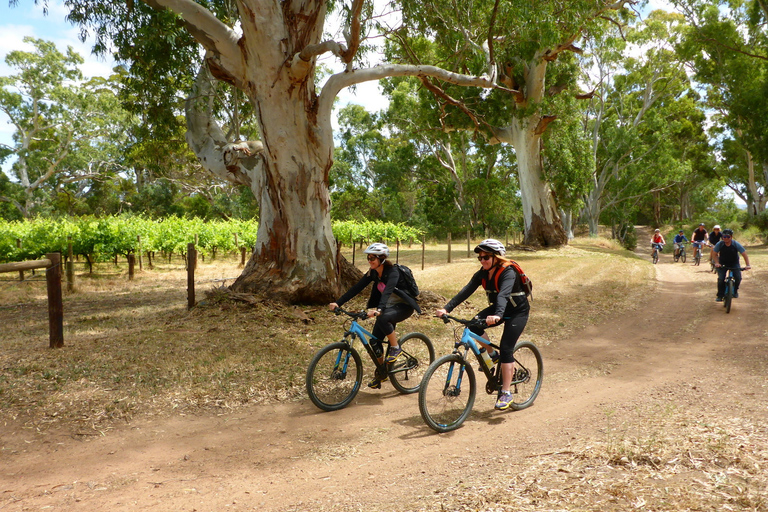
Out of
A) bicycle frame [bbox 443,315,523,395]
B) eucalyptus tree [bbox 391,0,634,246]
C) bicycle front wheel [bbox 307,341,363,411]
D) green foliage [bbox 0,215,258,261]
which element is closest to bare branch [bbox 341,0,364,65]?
eucalyptus tree [bbox 391,0,634,246]

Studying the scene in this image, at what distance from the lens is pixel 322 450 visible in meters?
4.84

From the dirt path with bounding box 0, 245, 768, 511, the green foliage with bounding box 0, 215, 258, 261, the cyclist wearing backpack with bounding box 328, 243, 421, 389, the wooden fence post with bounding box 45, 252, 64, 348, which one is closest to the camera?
the dirt path with bounding box 0, 245, 768, 511

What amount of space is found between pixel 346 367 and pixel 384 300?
82 cm

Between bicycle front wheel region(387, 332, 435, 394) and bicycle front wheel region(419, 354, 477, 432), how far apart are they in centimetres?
92

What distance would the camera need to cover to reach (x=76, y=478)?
14.3 feet

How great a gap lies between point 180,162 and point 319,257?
3045 cm

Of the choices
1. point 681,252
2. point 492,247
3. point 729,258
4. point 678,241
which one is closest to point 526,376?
point 492,247

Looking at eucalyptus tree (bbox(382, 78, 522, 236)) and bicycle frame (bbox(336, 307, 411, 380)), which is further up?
eucalyptus tree (bbox(382, 78, 522, 236))

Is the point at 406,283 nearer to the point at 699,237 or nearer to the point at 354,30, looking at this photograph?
the point at 354,30

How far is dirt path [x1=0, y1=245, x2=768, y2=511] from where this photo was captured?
400 cm

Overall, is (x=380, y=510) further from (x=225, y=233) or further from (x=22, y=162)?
(x=22, y=162)

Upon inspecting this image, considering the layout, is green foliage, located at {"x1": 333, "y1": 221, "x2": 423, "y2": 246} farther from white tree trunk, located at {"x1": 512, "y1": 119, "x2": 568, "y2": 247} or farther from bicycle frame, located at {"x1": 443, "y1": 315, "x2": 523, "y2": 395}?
bicycle frame, located at {"x1": 443, "y1": 315, "x2": 523, "y2": 395}

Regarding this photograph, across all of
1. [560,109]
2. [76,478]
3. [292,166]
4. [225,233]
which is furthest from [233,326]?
[560,109]

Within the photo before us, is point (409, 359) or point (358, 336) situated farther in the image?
point (409, 359)
